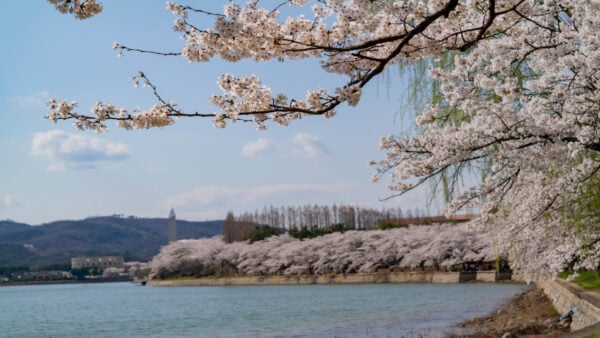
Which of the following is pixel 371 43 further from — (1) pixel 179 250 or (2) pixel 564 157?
(1) pixel 179 250

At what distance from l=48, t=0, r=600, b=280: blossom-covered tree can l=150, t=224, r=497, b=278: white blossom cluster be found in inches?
1266

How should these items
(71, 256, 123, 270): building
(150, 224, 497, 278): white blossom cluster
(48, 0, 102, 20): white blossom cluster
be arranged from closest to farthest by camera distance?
(48, 0, 102, 20): white blossom cluster → (150, 224, 497, 278): white blossom cluster → (71, 256, 123, 270): building

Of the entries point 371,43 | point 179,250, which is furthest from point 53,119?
point 179,250

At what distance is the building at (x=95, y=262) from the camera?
6924 inches

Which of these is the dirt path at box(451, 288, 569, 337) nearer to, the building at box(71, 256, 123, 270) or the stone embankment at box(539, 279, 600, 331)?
the stone embankment at box(539, 279, 600, 331)

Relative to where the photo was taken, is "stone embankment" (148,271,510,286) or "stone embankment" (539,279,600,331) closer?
"stone embankment" (539,279,600,331)

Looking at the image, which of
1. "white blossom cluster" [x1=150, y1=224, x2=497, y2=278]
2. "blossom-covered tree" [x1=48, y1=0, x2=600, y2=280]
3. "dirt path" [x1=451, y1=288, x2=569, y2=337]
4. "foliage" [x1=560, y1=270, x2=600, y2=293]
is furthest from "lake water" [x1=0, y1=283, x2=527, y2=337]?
"white blossom cluster" [x1=150, y1=224, x2=497, y2=278]

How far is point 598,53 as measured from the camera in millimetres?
6387

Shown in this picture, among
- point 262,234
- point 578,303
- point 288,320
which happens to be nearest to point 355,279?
point 262,234

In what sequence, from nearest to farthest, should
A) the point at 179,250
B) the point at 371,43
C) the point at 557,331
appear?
the point at 371,43 → the point at 557,331 → the point at 179,250

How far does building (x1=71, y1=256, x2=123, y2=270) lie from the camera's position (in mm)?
175863

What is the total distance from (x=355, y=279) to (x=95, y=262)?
439 ft

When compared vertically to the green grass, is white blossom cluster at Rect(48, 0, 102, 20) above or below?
above

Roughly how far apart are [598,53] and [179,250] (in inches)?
2985
